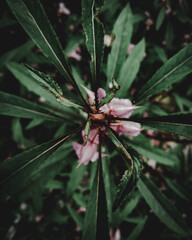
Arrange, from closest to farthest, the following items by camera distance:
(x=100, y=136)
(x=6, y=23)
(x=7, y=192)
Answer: (x=7, y=192) < (x=100, y=136) < (x=6, y=23)

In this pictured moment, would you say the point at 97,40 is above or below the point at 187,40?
below

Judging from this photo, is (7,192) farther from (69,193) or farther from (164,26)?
(164,26)

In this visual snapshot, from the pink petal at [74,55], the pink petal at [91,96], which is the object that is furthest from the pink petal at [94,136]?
the pink petal at [74,55]

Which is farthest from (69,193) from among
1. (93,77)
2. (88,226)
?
(93,77)

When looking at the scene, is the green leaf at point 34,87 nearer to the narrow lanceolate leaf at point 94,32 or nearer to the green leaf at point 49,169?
the green leaf at point 49,169

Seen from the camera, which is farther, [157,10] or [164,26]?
[164,26]

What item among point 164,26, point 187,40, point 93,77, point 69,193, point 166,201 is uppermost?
point 164,26

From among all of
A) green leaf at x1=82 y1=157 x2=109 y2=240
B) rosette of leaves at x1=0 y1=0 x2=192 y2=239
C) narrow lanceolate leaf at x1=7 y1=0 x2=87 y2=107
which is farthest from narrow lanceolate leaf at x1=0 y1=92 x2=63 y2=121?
green leaf at x1=82 y1=157 x2=109 y2=240
